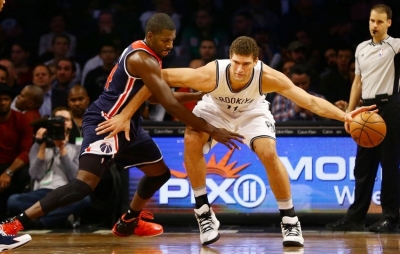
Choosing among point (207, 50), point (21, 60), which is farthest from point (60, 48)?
point (207, 50)

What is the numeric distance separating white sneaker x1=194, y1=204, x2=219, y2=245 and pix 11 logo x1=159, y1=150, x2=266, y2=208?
191 cm

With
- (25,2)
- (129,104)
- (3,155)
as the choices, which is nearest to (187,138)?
(129,104)

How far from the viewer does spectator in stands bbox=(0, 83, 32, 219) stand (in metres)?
9.63

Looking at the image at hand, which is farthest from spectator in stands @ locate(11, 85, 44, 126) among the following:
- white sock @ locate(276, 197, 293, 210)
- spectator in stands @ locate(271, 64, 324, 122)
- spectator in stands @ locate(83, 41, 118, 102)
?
white sock @ locate(276, 197, 293, 210)

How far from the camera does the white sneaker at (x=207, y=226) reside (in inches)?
285

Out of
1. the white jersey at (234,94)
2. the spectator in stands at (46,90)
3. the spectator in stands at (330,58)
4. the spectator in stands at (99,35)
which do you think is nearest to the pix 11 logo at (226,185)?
the white jersey at (234,94)

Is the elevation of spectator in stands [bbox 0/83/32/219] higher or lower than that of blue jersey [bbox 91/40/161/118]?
lower

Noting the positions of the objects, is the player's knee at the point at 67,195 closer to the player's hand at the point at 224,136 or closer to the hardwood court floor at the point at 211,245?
the hardwood court floor at the point at 211,245

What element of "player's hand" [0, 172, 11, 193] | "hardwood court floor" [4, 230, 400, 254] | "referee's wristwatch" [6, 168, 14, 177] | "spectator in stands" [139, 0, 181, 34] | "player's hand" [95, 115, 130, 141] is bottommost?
"hardwood court floor" [4, 230, 400, 254]

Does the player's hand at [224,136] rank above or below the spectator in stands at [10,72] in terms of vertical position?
below

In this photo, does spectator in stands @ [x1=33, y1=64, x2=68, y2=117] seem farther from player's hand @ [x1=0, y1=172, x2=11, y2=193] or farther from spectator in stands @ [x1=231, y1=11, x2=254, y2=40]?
spectator in stands @ [x1=231, y1=11, x2=254, y2=40]

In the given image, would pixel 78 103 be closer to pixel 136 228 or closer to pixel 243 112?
pixel 136 228

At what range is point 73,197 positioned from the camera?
691 centimetres

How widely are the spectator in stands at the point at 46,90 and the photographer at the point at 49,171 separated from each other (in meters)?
1.48
